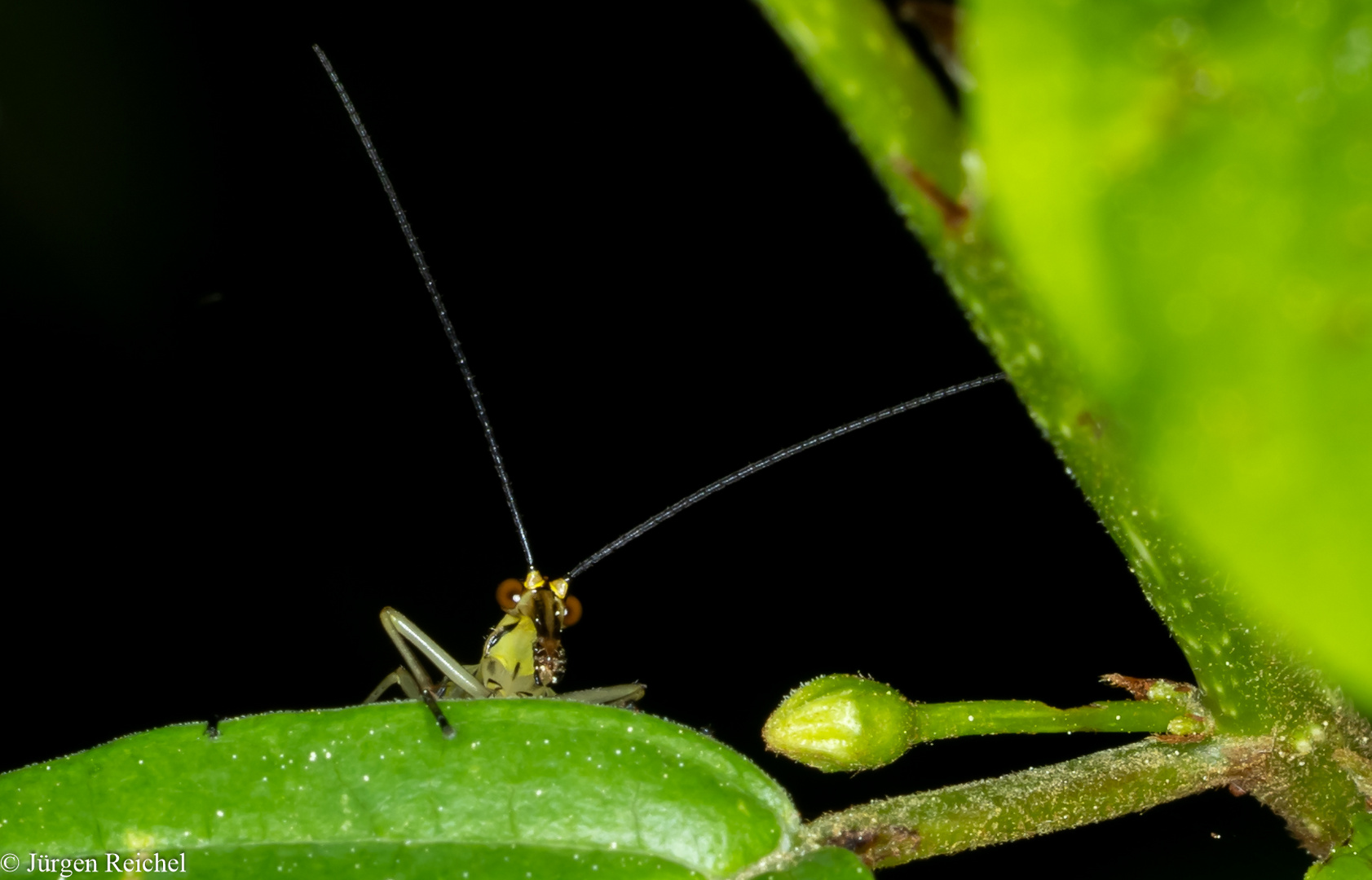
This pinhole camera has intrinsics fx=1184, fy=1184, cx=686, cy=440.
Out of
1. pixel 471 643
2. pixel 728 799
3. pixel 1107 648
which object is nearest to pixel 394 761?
pixel 728 799

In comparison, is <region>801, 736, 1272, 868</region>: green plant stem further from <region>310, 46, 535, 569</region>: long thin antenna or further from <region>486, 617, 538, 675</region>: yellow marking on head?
<region>486, 617, 538, 675</region>: yellow marking on head

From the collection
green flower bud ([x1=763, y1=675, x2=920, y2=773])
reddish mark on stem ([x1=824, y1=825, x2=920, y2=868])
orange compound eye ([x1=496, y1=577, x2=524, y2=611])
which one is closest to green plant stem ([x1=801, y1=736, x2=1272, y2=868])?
reddish mark on stem ([x1=824, y1=825, x2=920, y2=868])

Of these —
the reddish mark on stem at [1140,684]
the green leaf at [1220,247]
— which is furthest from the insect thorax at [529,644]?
the green leaf at [1220,247]

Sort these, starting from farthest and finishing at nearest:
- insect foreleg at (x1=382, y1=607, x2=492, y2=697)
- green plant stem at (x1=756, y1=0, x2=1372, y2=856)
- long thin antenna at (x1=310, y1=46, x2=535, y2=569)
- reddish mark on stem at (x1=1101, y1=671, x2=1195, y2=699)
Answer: insect foreleg at (x1=382, y1=607, x2=492, y2=697), long thin antenna at (x1=310, y1=46, x2=535, y2=569), reddish mark on stem at (x1=1101, y1=671, x2=1195, y2=699), green plant stem at (x1=756, y1=0, x2=1372, y2=856)

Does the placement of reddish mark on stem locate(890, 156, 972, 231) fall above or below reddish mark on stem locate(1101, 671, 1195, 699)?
above

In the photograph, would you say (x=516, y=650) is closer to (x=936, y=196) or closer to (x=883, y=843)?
(x=883, y=843)

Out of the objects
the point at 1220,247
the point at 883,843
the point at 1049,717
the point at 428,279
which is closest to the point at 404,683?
the point at 428,279
